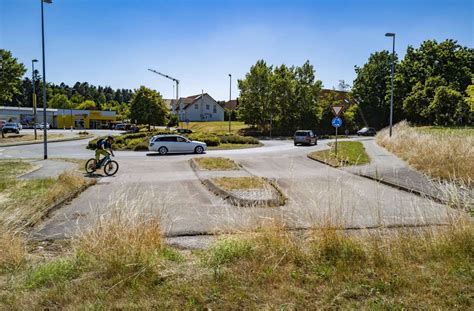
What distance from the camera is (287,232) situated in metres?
5.45

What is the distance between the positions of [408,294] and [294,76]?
62.3 meters

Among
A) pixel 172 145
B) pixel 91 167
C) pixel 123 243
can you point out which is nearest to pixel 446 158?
pixel 123 243

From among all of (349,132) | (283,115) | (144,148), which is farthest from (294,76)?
(144,148)

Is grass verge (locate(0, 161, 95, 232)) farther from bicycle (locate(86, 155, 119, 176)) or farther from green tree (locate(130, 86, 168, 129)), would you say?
green tree (locate(130, 86, 168, 129))

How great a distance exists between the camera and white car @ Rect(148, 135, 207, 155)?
102 feet

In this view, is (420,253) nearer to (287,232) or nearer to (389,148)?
(287,232)

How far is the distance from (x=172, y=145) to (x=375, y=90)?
53486mm

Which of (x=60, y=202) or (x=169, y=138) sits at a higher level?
(x=169, y=138)

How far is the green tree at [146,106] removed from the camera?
210 feet

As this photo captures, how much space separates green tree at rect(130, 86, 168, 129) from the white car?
3410 cm

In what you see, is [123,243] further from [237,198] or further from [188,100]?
[188,100]

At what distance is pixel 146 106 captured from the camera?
64062mm

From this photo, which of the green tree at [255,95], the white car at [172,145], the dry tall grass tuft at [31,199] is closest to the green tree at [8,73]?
the white car at [172,145]

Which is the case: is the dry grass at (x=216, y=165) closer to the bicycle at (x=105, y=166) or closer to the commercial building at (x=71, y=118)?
the bicycle at (x=105, y=166)
